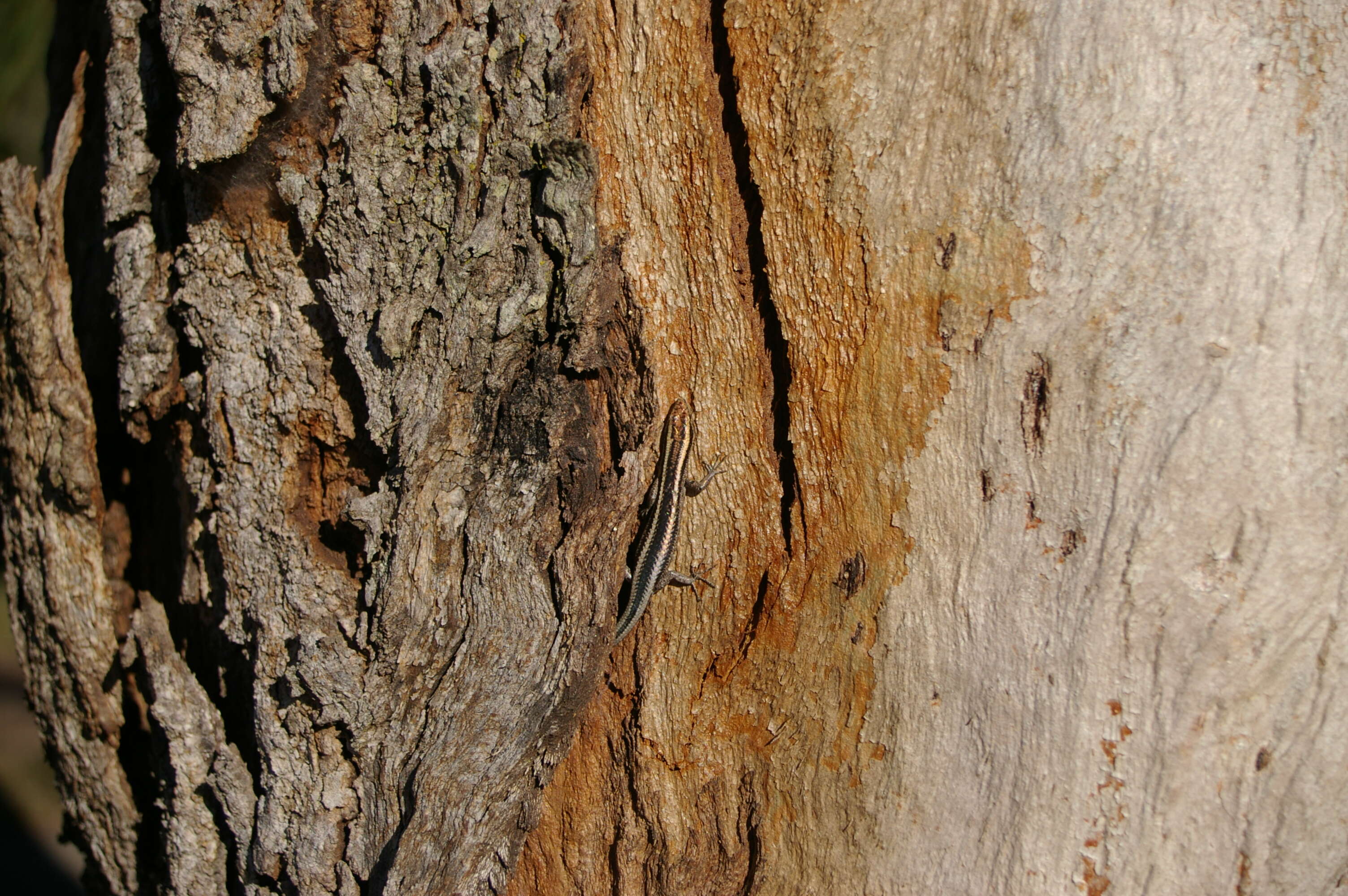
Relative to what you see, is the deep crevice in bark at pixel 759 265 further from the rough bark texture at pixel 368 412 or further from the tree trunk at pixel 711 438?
the rough bark texture at pixel 368 412

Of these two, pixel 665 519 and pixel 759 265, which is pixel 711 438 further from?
pixel 759 265

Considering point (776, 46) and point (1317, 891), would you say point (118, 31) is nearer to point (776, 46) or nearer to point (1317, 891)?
point (776, 46)

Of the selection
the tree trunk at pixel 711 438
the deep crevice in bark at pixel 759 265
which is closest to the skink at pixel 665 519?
the tree trunk at pixel 711 438

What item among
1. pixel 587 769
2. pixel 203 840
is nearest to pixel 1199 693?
pixel 587 769

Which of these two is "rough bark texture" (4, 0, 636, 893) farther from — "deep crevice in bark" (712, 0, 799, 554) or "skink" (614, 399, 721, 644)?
"deep crevice in bark" (712, 0, 799, 554)

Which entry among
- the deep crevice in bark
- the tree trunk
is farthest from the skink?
the deep crevice in bark

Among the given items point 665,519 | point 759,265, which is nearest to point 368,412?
point 665,519
